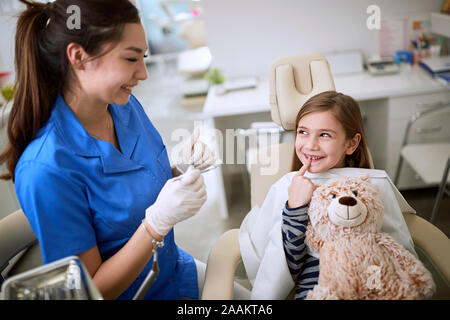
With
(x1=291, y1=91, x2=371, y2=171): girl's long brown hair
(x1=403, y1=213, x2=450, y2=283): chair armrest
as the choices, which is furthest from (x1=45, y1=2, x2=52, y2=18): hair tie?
(x1=403, y1=213, x2=450, y2=283): chair armrest

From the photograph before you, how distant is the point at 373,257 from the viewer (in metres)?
0.73

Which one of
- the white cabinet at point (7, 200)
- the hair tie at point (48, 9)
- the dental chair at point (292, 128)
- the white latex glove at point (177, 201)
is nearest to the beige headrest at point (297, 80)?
the dental chair at point (292, 128)

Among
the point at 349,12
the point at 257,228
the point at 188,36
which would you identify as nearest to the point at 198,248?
the point at 257,228

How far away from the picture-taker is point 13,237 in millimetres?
1096

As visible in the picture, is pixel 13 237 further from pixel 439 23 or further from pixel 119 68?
pixel 439 23

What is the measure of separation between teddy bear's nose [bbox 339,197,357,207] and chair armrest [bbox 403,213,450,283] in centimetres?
24

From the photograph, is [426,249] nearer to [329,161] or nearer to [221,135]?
[329,161]

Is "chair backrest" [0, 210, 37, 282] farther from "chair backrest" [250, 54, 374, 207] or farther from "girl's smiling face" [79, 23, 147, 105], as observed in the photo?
"chair backrest" [250, 54, 374, 207]

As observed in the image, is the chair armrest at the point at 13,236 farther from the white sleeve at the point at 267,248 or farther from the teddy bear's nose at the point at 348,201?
the teddy bear's nose at the point at 348,201

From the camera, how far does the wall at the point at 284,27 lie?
0.99 m

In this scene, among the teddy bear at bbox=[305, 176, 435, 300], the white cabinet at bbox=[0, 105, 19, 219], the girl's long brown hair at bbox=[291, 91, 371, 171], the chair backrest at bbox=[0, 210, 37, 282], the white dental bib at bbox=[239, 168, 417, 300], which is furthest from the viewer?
A: the white cabinet at bbox=[0, 105, 19, 219]

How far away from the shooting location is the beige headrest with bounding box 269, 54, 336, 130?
91 cm

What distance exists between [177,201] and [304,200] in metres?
0.30

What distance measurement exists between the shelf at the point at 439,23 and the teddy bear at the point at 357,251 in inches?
21.0
